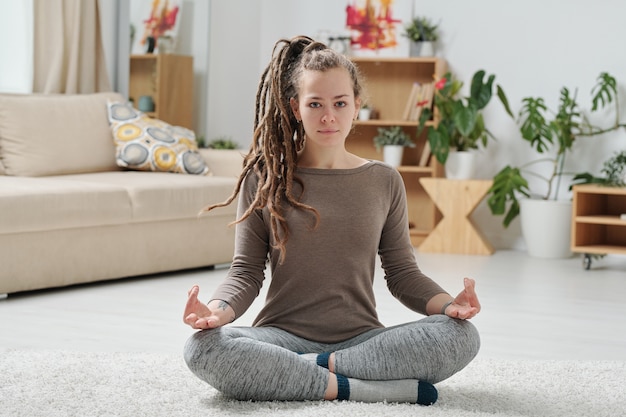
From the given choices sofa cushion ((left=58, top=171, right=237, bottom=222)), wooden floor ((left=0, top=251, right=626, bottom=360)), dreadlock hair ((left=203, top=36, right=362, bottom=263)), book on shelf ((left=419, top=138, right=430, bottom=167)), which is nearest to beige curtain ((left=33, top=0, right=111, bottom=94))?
sofa cushion ((left=58, top=171, right=237, bottom=222))

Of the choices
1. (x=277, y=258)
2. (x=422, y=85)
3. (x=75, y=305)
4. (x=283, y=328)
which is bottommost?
(x=75, y=305)

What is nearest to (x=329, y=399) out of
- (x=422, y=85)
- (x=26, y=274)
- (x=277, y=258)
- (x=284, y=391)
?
(x=284, y=391)

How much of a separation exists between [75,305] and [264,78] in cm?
166

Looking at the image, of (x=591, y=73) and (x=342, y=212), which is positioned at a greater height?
(x=591, y=73)

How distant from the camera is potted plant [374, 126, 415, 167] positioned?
5.99 metres

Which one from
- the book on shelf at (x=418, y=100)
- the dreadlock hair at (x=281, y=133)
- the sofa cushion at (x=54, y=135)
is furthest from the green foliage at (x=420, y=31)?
the dreadlock hair at (x=281, y=133)

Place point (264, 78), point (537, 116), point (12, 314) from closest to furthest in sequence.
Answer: point (264, 78) → point (12, 314) → point (537, 116)

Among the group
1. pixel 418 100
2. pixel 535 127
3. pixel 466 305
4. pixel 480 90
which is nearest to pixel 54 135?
pixel 418 100

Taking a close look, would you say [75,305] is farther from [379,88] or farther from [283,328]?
[379,88]

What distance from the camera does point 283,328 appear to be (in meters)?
2.35

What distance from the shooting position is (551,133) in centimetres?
555

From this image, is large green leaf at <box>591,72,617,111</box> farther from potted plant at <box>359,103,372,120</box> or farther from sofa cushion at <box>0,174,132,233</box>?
sofa cushion at <box>0,174,132,233</box>

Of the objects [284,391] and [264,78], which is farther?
[264,78]

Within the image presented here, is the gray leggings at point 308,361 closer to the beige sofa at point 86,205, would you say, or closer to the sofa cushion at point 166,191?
the beige sofa at point 86,205
